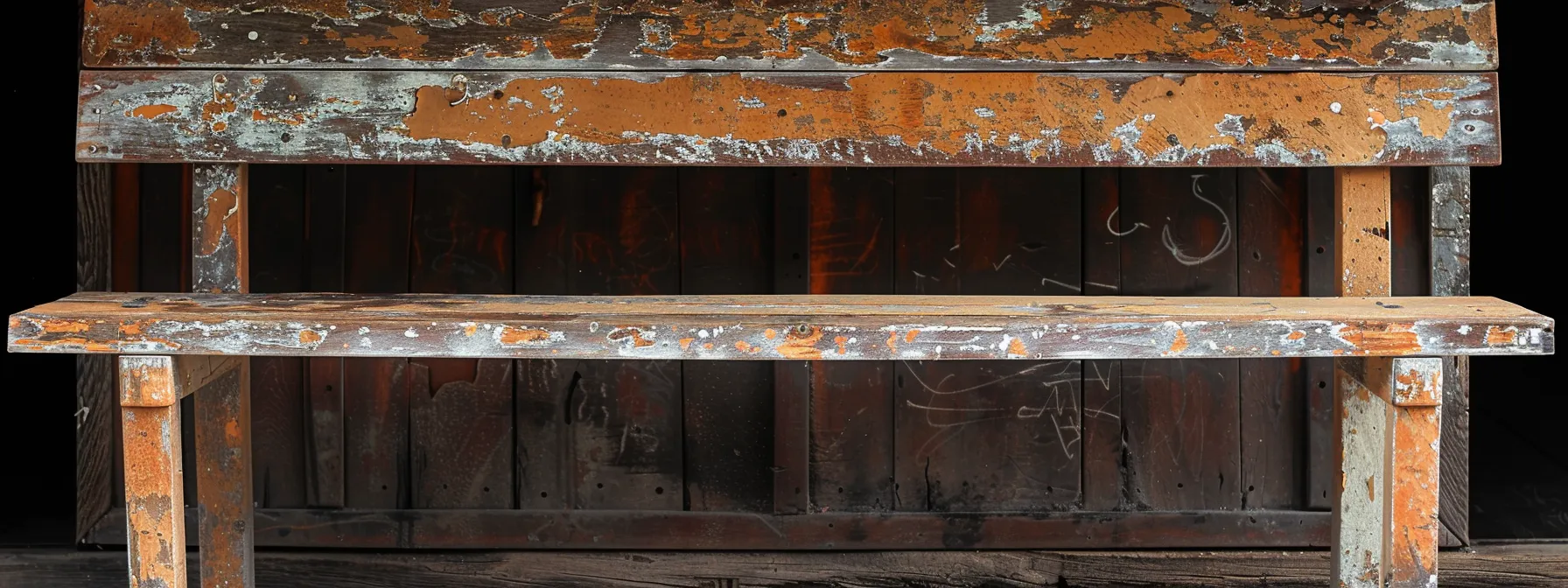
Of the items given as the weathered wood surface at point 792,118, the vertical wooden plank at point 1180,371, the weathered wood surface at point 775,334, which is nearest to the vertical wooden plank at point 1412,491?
the weathered wood surface at point 775,334

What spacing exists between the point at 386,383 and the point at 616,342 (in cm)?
108

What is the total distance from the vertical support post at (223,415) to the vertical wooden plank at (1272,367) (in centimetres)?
213

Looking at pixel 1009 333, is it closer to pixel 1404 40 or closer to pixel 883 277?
pixel 883 277

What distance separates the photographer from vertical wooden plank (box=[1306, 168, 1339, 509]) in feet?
7.98

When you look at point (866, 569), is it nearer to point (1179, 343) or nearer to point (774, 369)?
point (774, 369)

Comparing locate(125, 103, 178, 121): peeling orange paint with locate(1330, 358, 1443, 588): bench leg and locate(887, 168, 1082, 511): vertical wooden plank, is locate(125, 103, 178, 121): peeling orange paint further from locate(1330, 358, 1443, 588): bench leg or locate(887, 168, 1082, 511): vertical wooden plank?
locate(1330, 358, 1443, 588): bench leg

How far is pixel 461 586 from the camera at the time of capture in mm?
2467

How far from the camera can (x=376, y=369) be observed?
246cm

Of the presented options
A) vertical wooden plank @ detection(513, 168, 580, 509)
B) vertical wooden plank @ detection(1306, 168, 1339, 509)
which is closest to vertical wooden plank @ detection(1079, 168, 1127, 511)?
vertical wooden plank @ detection(1306, 168, 1339, 509)

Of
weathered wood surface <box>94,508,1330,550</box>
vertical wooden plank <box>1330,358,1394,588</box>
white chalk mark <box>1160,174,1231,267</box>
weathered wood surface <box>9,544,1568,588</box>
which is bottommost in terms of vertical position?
weathered wood surface <box>9,544,1568,588</box>

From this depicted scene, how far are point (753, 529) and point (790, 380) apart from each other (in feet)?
1.20

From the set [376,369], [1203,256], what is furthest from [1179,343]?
[376,369]

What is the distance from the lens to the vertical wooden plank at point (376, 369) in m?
2.42

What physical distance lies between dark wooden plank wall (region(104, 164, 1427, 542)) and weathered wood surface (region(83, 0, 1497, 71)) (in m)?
0.47
